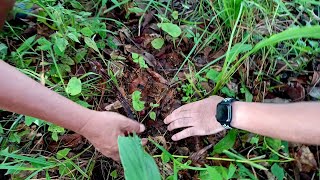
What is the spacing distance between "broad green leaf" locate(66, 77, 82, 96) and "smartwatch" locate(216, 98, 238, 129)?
48 cm

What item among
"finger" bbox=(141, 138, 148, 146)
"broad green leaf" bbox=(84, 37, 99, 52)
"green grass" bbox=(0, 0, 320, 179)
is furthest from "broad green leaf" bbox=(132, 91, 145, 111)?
"broad green leaf" bbox=(84, 37, 99, 52)

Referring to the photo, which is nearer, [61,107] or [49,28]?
[61,107]

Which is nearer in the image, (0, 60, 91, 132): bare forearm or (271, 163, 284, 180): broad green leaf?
(0, 60, 91, 132): bare forearm

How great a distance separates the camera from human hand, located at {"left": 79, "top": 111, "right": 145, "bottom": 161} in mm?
1329

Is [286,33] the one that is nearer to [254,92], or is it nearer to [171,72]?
[254,92]

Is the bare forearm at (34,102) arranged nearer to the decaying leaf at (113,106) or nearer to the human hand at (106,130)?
the human hand at (106,130)

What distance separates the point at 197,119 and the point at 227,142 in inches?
5.4

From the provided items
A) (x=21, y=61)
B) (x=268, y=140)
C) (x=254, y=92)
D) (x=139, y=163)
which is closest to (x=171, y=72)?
(x=254, y=92)

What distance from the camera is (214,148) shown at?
61.8 inches

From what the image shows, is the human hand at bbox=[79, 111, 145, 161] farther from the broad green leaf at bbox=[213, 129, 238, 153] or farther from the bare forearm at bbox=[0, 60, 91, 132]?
the broad green leaf at bbox=[213, 129, 238, 153]

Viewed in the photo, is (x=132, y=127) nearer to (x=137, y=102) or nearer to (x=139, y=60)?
(x=137, y=102)

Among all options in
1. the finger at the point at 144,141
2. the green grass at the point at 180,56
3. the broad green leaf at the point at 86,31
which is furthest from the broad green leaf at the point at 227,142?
the broad green leaf at the point at 86,31

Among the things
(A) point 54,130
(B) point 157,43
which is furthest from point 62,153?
(B) point 157,43

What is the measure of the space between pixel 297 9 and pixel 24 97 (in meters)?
1.25
